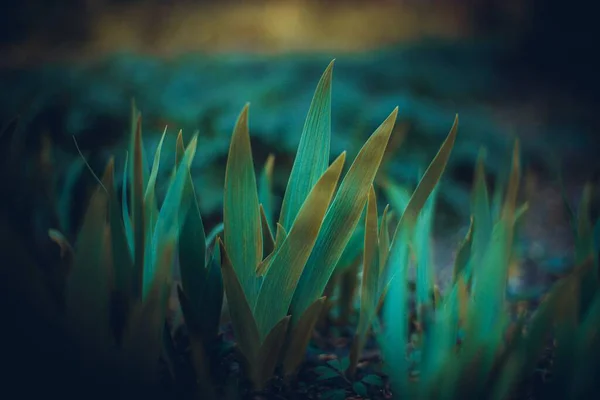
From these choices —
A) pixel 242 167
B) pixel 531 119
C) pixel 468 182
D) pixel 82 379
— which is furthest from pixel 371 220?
→ pixel 531 119

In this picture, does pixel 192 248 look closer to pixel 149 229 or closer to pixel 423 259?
pixel 149 229

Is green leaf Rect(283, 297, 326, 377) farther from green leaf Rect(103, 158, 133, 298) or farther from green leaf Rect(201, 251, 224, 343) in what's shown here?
green leaf Rect(103, 158, 133, 298)

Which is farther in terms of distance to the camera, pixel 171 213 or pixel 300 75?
pixel 300 75

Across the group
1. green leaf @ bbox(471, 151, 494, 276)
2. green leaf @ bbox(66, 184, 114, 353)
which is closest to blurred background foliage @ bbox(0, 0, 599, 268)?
green leaf @ bbox(471, 151, 494, 276)

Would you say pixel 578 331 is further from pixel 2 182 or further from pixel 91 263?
pixel 2 182

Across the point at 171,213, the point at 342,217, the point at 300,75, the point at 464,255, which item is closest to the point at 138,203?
the point at 171,213

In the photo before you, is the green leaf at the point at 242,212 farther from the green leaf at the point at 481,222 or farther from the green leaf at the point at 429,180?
the green leaf at the point at 481,222
